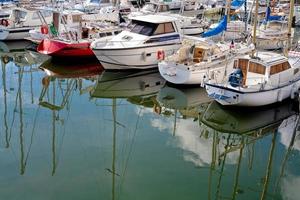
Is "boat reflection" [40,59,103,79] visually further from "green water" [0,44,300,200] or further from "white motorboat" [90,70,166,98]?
"green water" [0,44,300,200]

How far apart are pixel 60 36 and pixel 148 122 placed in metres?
9.57

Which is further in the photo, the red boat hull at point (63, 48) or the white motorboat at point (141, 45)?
the red boat hull at point (63, 48)

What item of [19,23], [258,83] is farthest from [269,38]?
[19,23]

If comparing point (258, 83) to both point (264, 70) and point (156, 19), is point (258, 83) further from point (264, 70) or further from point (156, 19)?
point (156, 19)

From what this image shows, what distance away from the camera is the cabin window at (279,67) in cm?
1550

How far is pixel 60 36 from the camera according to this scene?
2298cm

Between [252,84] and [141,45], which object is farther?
[141,45]

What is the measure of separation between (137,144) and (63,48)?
32.0 ft

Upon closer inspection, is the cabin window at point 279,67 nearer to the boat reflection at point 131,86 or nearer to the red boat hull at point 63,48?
the boat reflection at point 131,86

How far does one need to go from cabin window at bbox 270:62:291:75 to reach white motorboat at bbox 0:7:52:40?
53.6 feet

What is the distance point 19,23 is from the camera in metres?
27.5

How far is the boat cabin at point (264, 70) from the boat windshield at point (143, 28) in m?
5.48

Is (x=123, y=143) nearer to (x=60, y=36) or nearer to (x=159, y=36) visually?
(x=159, y=36)

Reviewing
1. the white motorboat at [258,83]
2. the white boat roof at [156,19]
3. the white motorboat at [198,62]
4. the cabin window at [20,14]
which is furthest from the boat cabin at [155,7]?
the white motorboat at [258,83]
